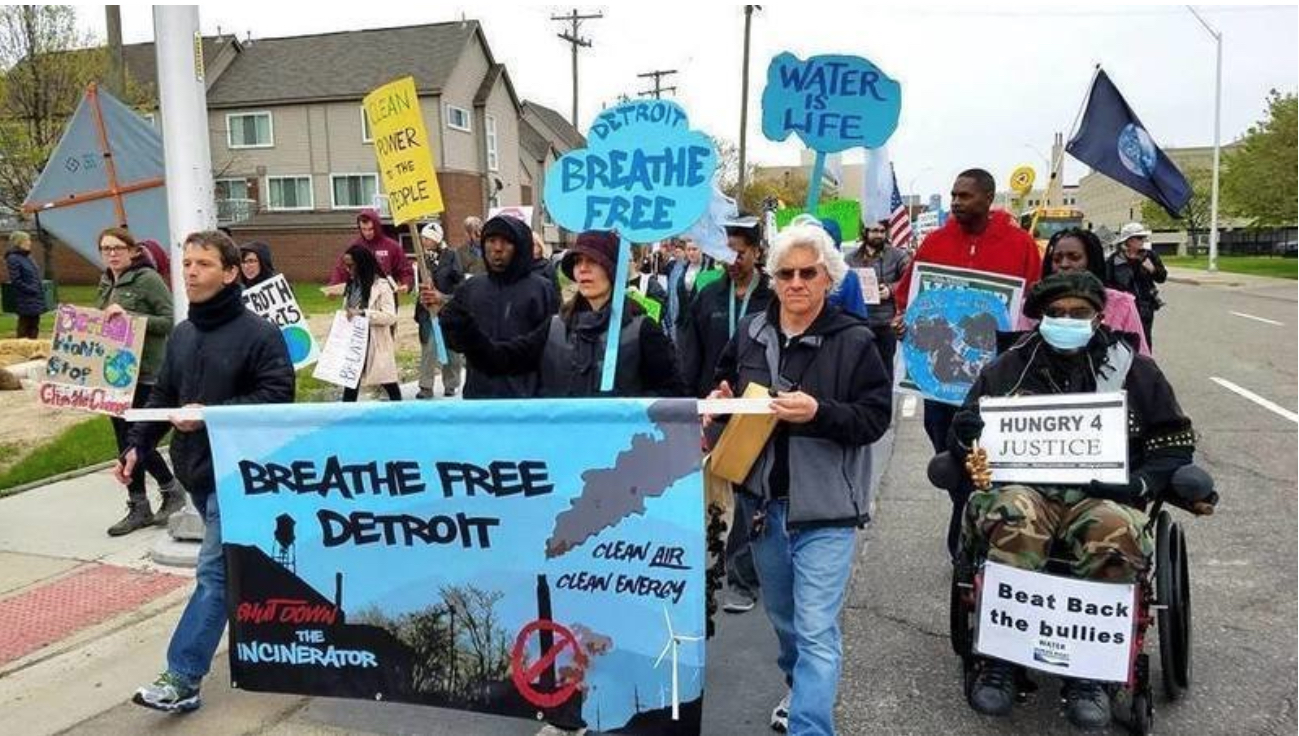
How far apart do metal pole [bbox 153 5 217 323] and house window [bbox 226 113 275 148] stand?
3542 centimetres

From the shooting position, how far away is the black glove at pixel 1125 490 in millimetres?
3393

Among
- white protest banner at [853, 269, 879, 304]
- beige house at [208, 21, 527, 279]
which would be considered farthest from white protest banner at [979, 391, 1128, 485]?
beige house at [208, 21, 527, 279]

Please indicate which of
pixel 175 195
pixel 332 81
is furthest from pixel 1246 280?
pixel 175 195

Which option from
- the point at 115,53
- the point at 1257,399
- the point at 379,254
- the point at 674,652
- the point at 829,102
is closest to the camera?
the point at 674,652

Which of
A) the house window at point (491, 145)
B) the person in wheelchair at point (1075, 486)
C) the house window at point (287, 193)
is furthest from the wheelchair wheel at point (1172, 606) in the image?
the house window at point (287, 193)

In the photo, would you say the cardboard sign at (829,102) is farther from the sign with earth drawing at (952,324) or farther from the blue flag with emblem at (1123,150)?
the blue flag with emblem at (1123,150)

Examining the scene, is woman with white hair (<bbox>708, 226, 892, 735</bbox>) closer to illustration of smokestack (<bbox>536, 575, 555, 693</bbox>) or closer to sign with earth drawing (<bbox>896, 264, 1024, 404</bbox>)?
illustration of smokestack (<bbox>536, 575, 555, 693</bbox>)

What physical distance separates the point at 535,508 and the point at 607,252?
117 cm

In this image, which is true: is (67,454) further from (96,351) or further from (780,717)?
(780,717)

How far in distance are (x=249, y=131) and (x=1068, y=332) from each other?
39.6m

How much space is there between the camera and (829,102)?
5.04m

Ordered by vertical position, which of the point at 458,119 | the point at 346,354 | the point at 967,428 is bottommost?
the point at 346,354

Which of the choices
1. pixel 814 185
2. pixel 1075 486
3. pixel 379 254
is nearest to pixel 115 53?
pixel 379 254

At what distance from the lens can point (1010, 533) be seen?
10.8 feet
